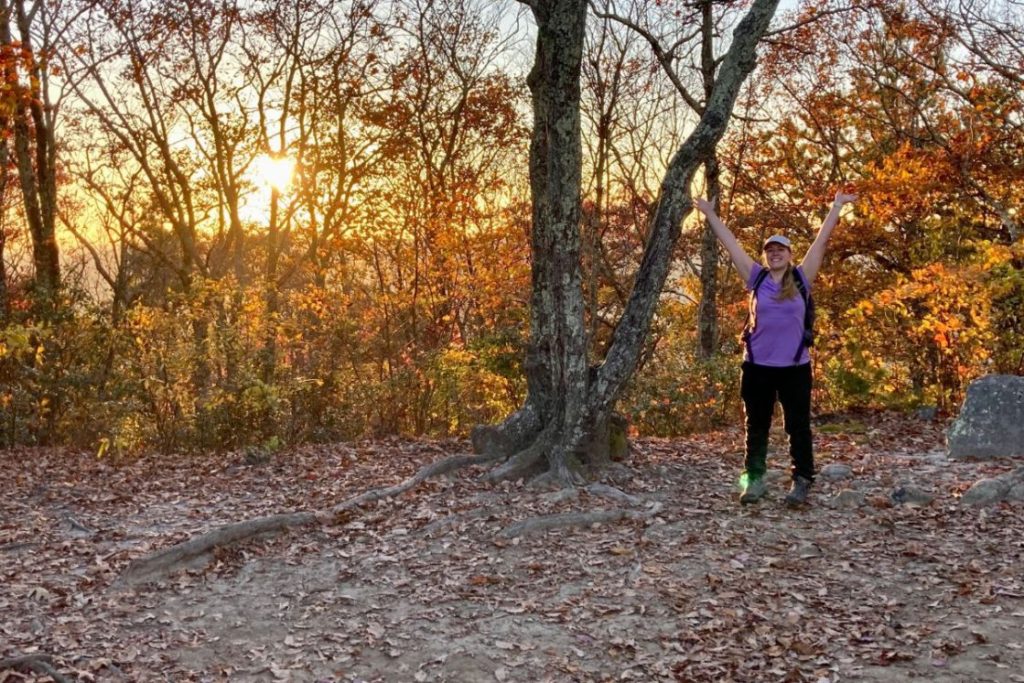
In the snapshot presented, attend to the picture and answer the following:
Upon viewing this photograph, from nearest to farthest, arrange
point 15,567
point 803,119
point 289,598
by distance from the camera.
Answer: point 289,598 → point 15,567 → point 803,119

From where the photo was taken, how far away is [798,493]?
652cm

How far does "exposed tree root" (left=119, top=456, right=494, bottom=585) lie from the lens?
5973 mm

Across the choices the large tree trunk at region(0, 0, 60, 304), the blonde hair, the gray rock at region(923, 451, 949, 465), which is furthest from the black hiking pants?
the large tree trunk at region(0, 0, 60, 304)

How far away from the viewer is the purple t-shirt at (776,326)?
5.99 m

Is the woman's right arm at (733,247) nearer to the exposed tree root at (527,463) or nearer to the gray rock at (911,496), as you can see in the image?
the gray rock at (911,496)

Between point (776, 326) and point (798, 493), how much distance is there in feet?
4.48

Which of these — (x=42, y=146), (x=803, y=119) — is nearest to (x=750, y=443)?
(x=803, y=119)

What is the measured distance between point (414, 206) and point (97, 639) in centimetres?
1170

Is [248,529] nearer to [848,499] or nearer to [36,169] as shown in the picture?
[848,499]

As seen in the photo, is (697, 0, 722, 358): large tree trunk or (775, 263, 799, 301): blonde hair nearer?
(775, 263, 799, 301): blonde hair

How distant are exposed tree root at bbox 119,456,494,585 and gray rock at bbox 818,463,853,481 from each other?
3119 mm

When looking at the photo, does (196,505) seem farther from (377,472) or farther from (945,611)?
(945,611)

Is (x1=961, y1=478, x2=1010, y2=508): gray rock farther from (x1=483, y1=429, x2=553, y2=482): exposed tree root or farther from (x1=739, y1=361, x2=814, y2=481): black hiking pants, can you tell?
(x1=483, y1=429, x2=553, y2=482): exposed tree root

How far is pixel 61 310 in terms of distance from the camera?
1161 centimetres
